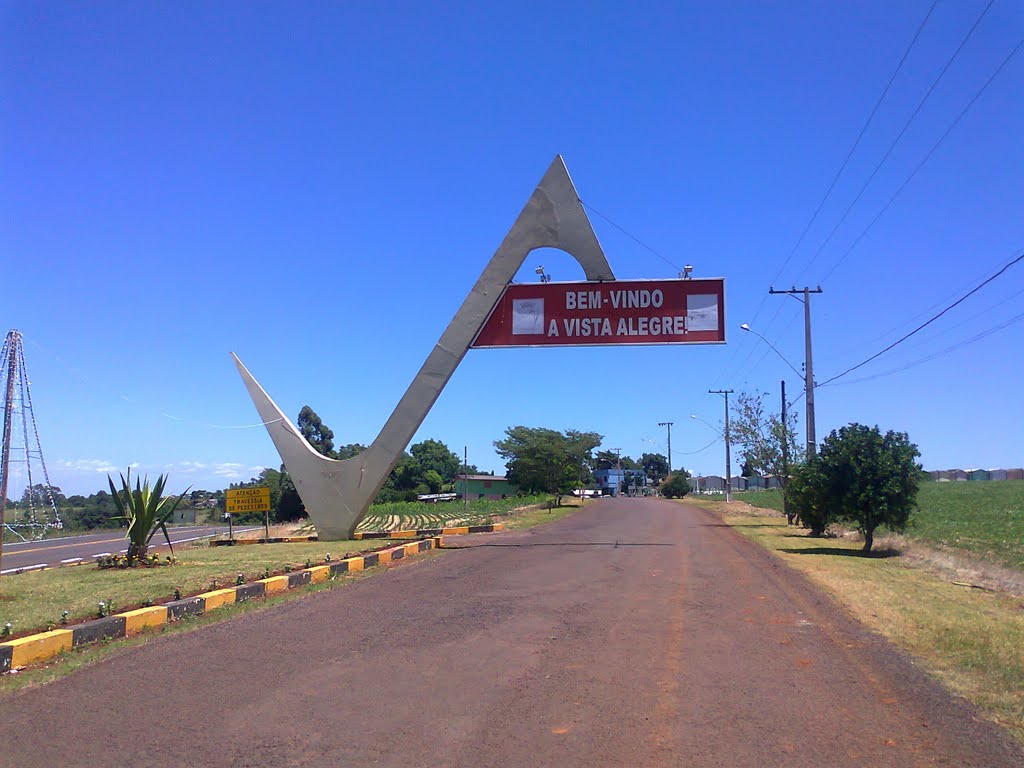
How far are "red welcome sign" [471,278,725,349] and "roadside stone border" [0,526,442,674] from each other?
8199mm

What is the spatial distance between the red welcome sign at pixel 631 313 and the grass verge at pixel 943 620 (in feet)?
19.0

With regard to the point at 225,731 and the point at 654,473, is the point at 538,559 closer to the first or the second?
the point at 225,731

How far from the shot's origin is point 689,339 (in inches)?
790

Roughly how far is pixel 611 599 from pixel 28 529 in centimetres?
3481

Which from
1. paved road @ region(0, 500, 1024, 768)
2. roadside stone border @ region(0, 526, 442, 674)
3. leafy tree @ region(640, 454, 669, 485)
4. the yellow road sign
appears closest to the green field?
paved road @ region(0, 500, 1024, 768)

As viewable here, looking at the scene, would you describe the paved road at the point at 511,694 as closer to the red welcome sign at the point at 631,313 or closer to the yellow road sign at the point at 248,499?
the red welcome sign at the point at 631,313

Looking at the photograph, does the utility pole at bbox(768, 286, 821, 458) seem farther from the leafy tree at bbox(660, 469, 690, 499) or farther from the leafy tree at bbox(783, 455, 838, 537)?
the leafy tree at bbox(660, 469, 690, 499)

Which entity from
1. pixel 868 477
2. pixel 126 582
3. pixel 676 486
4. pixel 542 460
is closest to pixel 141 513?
pixel 126 582

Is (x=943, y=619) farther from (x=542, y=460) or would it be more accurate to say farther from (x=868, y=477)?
(x=542, y=460)

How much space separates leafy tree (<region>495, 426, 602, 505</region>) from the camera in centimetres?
6172

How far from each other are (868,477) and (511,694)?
54.7 ft

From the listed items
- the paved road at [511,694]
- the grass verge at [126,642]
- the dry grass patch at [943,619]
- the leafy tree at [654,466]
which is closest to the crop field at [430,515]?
the dry grass patch at [943,619]

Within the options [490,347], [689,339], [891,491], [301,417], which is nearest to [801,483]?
[891,491]

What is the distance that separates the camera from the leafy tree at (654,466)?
171m
